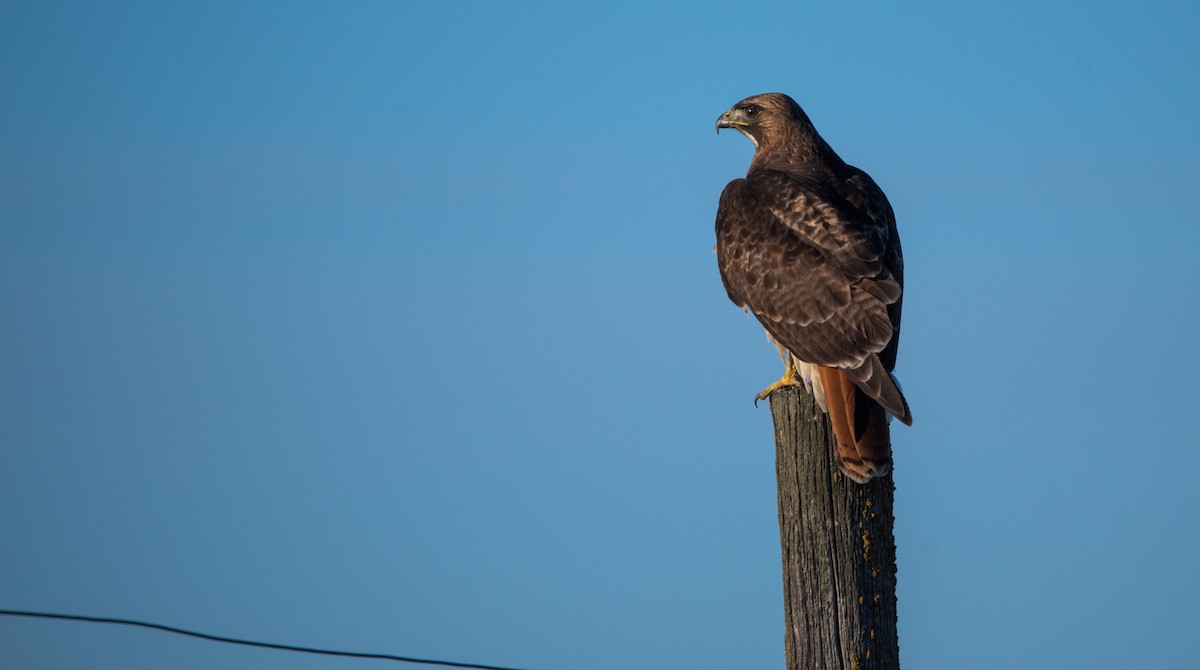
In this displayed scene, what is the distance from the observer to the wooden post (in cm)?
423

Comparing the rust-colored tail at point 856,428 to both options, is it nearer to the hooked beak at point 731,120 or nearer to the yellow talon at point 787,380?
the yellow talon at point 787,380

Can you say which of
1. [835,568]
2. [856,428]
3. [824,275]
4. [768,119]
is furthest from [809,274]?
[835,568]

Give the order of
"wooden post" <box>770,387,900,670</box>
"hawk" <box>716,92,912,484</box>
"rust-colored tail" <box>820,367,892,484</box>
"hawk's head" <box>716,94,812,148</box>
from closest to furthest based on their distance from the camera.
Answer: "wooden post" <box>770,387,900,670</box> → "rust-colored tail" <box>820,367,892,484</box> → "hawk" <box>716,92,912,484</box> → "hawk's head" <box>716,94,812,148</box>

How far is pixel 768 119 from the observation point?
7.77 meters

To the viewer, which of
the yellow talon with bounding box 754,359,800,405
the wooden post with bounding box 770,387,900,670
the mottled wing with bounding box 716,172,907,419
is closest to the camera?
the wooden post with bounding box 770,387,900,670

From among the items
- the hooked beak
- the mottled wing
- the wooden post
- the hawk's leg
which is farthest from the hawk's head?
the wooden post

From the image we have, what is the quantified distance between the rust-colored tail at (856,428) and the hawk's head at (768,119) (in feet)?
8.62

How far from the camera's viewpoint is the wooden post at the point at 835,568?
13.9 ft

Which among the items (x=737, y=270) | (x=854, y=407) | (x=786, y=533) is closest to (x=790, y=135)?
(x=737, y=270)

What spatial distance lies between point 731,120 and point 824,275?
2.39m

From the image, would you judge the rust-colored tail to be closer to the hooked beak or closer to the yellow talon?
the yellow talon

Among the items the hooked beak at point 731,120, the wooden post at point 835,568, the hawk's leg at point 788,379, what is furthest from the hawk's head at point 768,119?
the wooden post at point 835,568

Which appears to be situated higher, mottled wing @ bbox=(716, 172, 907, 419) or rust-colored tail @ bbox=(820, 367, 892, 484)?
mottled wing @ bbox=(716, 172, 907, 419)

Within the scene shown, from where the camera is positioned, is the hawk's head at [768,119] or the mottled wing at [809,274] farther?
the hawk's head at [768,119]
